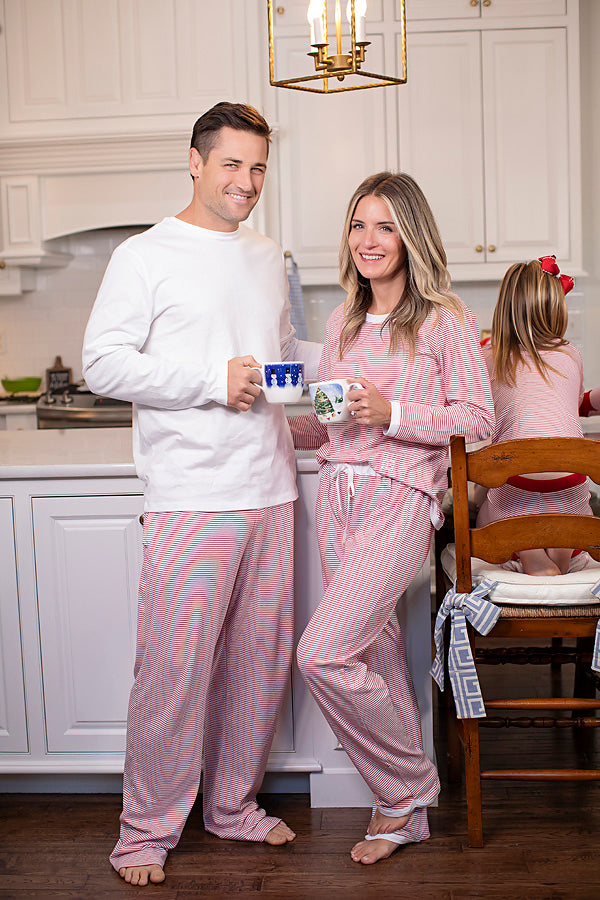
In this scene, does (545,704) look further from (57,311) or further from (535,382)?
(57,311)

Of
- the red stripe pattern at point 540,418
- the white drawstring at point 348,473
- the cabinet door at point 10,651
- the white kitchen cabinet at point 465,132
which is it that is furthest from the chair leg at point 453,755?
the white kitchen cabinet at point 465,132

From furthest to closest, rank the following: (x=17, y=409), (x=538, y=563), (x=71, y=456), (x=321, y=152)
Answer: (x=17, y=409)
(x=321, y=152)
(x=71, y=456)
(x=538, y=563)

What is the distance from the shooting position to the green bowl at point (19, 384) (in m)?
Answer: 4.62

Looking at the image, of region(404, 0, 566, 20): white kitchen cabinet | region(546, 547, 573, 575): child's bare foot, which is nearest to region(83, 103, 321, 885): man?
region(546, 547, 573, 575): child's bare foot

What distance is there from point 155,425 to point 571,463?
0.87 m

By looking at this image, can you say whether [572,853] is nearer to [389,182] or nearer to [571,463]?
[571,463]

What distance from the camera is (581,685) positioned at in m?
2.67

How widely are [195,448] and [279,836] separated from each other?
0.92 meters

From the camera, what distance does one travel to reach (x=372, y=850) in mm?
2023

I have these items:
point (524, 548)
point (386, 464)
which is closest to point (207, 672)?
point (386, 464)

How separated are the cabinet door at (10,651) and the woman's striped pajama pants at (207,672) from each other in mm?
393

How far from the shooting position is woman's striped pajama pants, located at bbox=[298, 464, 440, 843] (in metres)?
1.87

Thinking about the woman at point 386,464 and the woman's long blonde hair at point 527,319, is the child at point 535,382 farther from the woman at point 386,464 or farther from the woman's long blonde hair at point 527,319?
the woman at point 386,464

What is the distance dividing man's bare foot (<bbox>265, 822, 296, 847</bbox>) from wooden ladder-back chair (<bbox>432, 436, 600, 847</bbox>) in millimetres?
409
